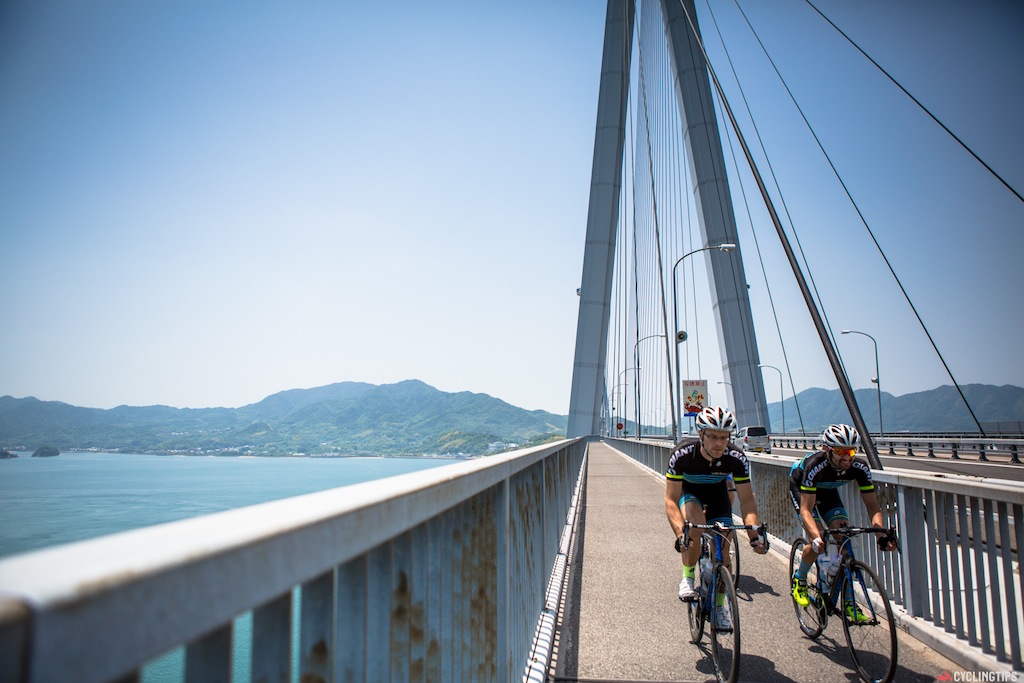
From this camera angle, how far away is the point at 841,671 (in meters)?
5.12

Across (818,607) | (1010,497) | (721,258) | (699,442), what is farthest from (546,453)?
(721,258)

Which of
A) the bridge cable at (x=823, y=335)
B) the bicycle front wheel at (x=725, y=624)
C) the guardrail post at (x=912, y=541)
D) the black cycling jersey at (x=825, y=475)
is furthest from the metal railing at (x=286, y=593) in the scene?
the bridge cable at (x=823, y=335)

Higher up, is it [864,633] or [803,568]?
[803,568]

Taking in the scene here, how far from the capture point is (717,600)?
5129mm

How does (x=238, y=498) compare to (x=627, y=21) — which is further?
(x=627, y=21)

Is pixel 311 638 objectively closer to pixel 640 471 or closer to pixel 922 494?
pixel 922 494

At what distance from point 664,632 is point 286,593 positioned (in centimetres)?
557

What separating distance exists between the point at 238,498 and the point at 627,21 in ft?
113

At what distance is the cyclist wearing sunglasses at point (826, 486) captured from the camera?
569 centimetres

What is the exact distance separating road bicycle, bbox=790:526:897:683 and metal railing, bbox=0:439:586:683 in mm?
2900

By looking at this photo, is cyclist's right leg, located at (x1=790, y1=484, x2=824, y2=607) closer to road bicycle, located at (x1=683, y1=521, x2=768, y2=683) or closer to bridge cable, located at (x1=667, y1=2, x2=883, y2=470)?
road bicycle, located at (x1=683, y1=521, x2=768, y2=683)

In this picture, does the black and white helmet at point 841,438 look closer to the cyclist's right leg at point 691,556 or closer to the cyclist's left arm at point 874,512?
the cyclist's left arm at point 874,512

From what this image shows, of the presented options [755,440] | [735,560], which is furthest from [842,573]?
[755,440]

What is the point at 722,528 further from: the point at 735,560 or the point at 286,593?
the point at 286,593
